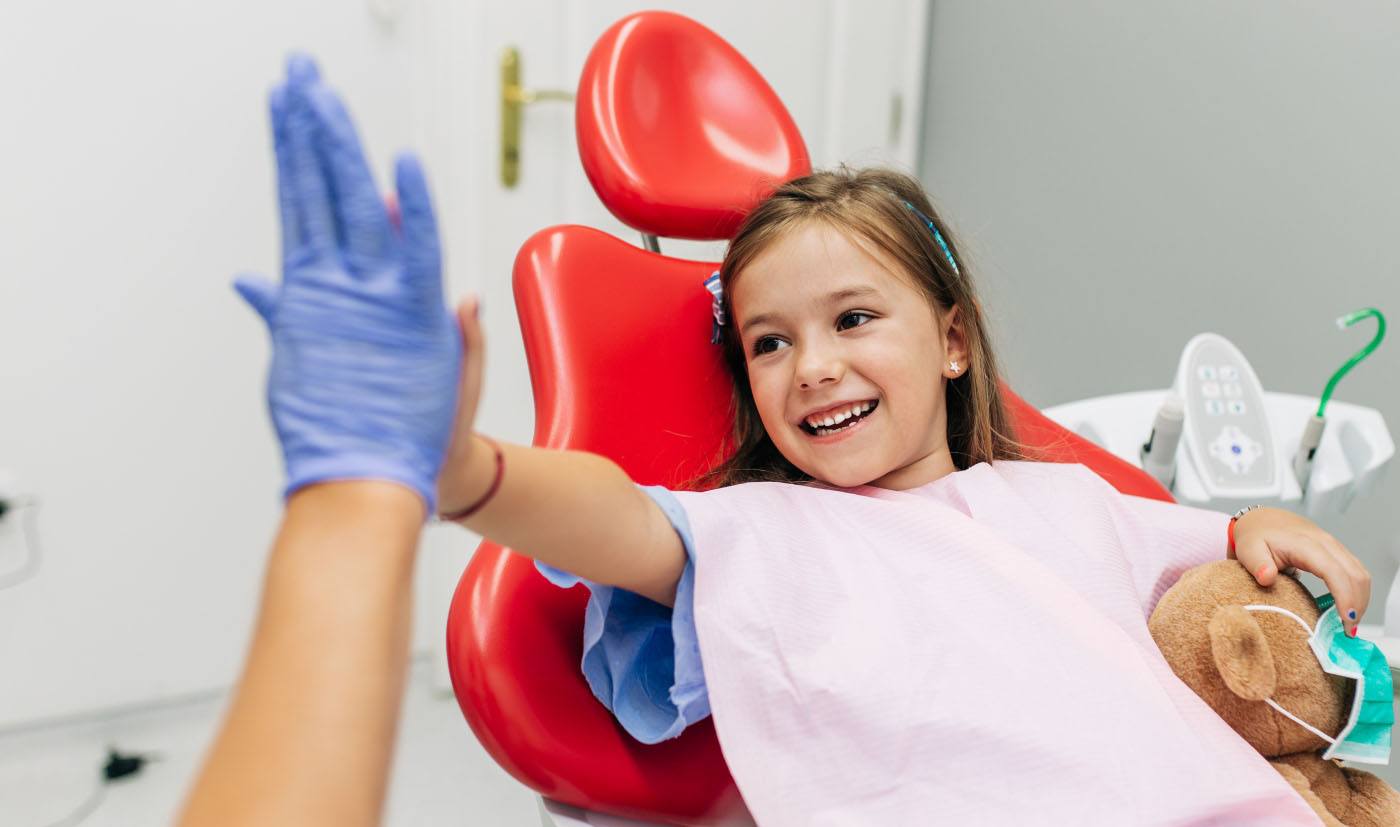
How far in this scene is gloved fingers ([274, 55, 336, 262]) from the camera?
48 cm

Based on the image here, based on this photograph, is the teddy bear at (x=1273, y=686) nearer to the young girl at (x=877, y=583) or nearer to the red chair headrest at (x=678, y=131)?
the young girl at (x=877, y=583)

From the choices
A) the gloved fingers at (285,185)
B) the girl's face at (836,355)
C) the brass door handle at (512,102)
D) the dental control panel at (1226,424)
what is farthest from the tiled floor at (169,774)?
the gloved fingers at (285,185)

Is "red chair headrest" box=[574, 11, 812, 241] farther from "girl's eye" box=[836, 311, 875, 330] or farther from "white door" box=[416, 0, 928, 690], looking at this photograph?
"white door" box=[416, 0, 928, 690]

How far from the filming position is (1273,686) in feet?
2.58

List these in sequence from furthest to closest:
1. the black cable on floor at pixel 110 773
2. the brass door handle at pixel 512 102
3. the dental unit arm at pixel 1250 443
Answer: the brass door handle at pixel 512 102
the black cable on floor at pixel 110 773
the dental unit arm at pixel 1250 443

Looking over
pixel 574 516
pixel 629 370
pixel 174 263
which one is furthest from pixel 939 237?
pixel 174 263

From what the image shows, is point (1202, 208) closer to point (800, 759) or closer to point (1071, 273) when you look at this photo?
point (1071, 273)

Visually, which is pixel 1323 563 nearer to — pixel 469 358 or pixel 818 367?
pixel 818 367

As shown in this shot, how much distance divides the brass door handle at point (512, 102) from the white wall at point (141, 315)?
0.16m

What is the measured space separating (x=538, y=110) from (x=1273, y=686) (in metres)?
1.45

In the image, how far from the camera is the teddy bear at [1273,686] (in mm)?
792

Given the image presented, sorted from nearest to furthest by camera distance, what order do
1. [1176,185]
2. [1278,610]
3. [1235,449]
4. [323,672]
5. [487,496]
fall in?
1. [323,672]
2. [487,496]
3. [1278,610]
4. [1235,449]
5. [1176,185]

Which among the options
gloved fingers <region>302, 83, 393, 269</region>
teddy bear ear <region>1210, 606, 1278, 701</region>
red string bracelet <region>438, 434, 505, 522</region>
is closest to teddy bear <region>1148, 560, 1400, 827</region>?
teddy bear ear <region>1210, 606, 1278, 701</region>

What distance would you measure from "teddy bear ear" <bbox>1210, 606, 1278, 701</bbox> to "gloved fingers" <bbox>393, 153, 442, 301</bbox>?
1.99 ft
